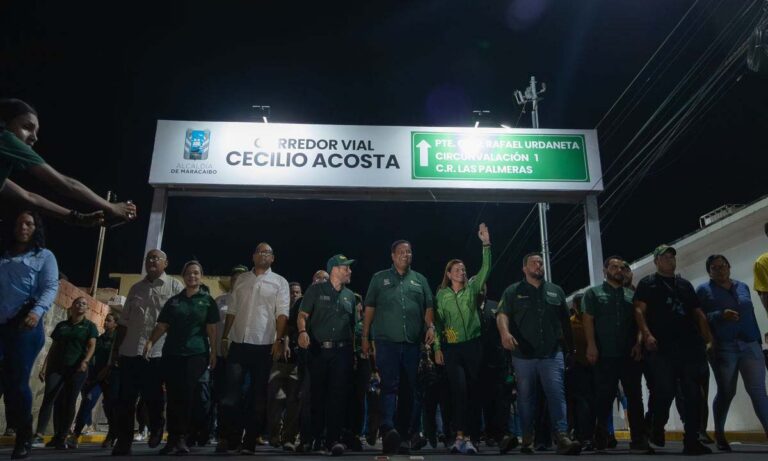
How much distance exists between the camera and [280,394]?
22.9 ft

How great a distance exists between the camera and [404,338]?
5.59m

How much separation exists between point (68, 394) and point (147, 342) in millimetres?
2323

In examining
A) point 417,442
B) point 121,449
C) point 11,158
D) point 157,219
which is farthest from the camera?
point 157,219

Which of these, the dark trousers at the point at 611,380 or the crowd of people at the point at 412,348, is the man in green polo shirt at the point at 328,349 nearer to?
the crowd of people at the point at 412,348

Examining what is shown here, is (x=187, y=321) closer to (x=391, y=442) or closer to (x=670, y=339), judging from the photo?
(x=391, y=442)

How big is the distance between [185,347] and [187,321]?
0.85 feet

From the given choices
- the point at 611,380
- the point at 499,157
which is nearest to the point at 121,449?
the point at 611,380

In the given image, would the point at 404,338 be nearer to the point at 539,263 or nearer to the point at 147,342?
the point at 539,263

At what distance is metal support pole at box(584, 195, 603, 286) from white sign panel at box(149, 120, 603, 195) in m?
0.30

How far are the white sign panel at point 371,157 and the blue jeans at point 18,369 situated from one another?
4991 millimetres

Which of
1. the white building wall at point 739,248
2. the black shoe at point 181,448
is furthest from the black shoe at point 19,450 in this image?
the white building wall at point 739,248

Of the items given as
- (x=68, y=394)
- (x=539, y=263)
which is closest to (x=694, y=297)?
(x=539, y=263)

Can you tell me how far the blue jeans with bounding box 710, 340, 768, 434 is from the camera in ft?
18.9

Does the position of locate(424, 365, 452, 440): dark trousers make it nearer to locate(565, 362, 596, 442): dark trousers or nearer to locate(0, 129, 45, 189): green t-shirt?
locate(565, 362, 596, 442): dark trousers
